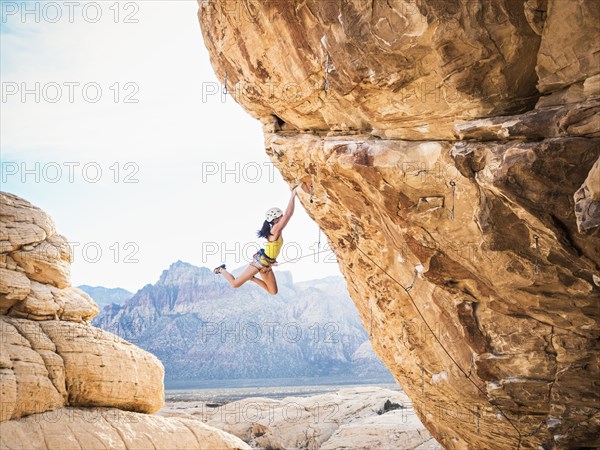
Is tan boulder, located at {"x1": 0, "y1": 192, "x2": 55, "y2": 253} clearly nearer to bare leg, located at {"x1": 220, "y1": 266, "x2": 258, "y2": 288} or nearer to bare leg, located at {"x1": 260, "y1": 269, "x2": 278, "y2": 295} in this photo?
bare leg, located at {"x1": 220, "y1": 266, "x2": 258, "y2": 288}

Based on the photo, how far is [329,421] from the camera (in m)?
26.6

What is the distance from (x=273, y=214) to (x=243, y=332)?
8254cm

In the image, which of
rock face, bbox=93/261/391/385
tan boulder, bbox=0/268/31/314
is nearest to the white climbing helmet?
tan boulder, bbox=0/268/31/314

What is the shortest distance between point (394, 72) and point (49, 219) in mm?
11109

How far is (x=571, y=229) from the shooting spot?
8508 millimetres

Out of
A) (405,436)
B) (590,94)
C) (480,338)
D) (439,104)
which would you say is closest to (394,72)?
(439,104)

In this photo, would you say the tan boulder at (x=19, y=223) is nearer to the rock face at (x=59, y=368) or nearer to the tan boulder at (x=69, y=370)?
the rock face at (x=59, y=368)

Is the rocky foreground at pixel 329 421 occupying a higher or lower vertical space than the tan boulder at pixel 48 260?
lower

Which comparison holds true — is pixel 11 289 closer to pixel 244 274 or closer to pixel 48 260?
pixel 48 260

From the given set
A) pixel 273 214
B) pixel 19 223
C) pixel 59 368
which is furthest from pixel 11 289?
pixel 273 214

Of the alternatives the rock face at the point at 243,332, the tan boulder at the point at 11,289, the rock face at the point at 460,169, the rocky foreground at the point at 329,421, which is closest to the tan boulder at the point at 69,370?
the tan boulder at the point at 11,289

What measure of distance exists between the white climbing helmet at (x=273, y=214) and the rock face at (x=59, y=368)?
231 inches

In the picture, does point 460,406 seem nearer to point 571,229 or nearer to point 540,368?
point 540,368

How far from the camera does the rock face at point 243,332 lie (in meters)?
92.0
